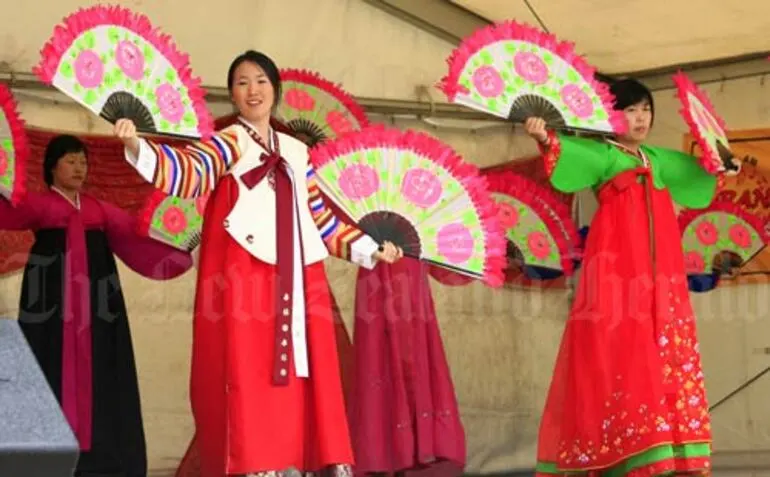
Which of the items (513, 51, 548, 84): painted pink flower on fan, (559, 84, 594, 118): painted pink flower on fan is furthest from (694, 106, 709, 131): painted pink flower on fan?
(513, 51, 548, 84): painted pink flower on fan

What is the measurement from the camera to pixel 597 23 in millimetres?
5078

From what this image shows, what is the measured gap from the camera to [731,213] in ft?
15.7

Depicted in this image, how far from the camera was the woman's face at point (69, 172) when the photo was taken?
3.91 meters

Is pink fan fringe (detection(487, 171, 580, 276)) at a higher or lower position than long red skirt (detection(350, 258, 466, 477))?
higher

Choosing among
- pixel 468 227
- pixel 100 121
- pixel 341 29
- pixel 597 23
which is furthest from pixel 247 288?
pixel 597 23

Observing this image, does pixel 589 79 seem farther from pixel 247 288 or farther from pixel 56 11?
pixel 56 11

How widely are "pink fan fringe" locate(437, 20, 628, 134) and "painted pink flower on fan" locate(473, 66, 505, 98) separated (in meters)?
0.05

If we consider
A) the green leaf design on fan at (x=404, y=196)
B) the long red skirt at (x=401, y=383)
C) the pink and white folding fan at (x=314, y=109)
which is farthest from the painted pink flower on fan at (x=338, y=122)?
the green leaf design on fan at (x=404, y=196)

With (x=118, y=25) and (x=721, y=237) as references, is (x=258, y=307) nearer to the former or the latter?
(x=118, y=25)

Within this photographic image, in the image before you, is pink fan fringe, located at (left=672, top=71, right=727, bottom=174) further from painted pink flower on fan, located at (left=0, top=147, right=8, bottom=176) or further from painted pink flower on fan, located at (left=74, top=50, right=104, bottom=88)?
painted pink flower on fan, located at (left=0, top=147, right=8, bottom=176)

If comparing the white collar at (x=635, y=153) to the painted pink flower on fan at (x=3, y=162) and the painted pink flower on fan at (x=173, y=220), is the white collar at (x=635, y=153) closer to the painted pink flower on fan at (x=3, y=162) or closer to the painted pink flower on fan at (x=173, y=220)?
the painted pink flower on fan at (x=173, y=220)

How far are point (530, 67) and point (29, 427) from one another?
2.59 m

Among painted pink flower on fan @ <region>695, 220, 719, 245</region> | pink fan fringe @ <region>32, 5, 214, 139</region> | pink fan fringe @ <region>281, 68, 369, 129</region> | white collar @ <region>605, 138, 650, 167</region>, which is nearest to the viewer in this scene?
pink fan fringe @ <region>32, 5, 214, 139</region>

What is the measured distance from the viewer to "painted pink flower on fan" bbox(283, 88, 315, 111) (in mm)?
4348
